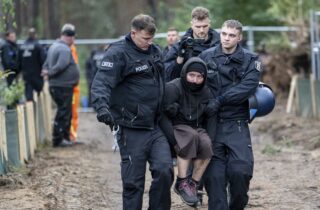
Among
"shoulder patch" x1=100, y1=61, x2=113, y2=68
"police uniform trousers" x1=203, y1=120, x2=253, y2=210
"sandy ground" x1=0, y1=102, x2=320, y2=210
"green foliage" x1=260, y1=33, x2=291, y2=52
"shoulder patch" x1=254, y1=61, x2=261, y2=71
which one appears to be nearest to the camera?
"shoulder patch" x1=100, y1=61, x2=113, y2=68

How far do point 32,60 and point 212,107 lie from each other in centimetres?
1206

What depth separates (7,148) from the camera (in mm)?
12008

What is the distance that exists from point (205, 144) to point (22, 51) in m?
12.3

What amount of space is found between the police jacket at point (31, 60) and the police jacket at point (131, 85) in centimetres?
1169

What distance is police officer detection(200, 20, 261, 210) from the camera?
8453 millimetres

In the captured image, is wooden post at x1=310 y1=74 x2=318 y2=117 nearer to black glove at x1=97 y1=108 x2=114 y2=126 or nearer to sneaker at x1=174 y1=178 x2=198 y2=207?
sneaker at x1=174 y1=178 x2=198 y2=207

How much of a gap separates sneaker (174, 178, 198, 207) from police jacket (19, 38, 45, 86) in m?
11.8

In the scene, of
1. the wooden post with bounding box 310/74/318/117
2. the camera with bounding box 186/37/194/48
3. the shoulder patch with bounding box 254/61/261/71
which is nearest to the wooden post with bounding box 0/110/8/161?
the camera with bounding box 186/37/194/48

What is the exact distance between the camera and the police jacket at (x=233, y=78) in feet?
28.1

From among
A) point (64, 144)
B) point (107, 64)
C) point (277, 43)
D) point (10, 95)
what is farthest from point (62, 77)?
point (277, 43)

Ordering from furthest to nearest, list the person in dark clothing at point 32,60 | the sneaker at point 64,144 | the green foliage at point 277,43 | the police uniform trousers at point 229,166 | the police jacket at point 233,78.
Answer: the green foliage at point 277,43
the person in dark clothing at point 32,60
the sneaker at point 64,144
the police jacket at point 233,78
the police uniform trousers at point 229,166

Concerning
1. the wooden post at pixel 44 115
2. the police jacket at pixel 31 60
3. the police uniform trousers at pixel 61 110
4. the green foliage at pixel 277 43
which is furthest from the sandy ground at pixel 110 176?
the green foliage at pixel 277 43

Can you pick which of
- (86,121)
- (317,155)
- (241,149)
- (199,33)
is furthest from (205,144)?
(86,121)

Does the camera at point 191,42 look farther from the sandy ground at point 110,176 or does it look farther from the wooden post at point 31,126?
the wooden post at point 31,126
